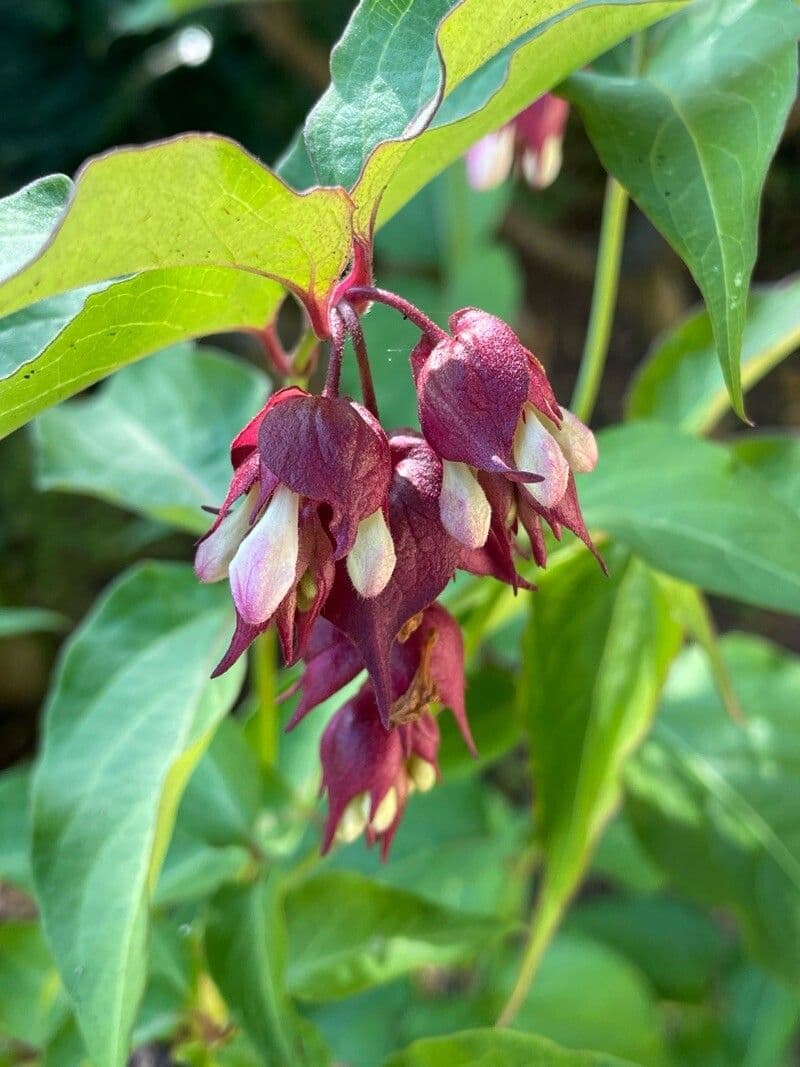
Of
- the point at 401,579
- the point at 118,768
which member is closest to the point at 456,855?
the point at 118,768

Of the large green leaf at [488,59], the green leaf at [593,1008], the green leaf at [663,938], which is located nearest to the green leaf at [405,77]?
the large green leaf at [488,59]

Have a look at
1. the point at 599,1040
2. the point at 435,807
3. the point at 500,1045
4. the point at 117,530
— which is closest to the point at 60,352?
the point at 500,1045

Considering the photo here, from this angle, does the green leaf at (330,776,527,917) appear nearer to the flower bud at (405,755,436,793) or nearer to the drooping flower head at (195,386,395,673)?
the flower bud at (405,755,436,793)

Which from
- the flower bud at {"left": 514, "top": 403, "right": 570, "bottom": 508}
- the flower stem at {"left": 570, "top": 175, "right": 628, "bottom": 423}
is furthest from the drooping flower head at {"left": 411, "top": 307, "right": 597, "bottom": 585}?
the flower stem at {"left": 570, "top": 175, "right": 628, "bottom": 423}

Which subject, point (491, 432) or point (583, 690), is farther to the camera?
point (583, 690)

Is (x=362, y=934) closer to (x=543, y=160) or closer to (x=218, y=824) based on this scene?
(x=218, y=824)

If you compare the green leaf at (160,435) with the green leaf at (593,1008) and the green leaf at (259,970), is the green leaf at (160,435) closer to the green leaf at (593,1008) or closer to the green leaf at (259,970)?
the green leaf at (259,970)
